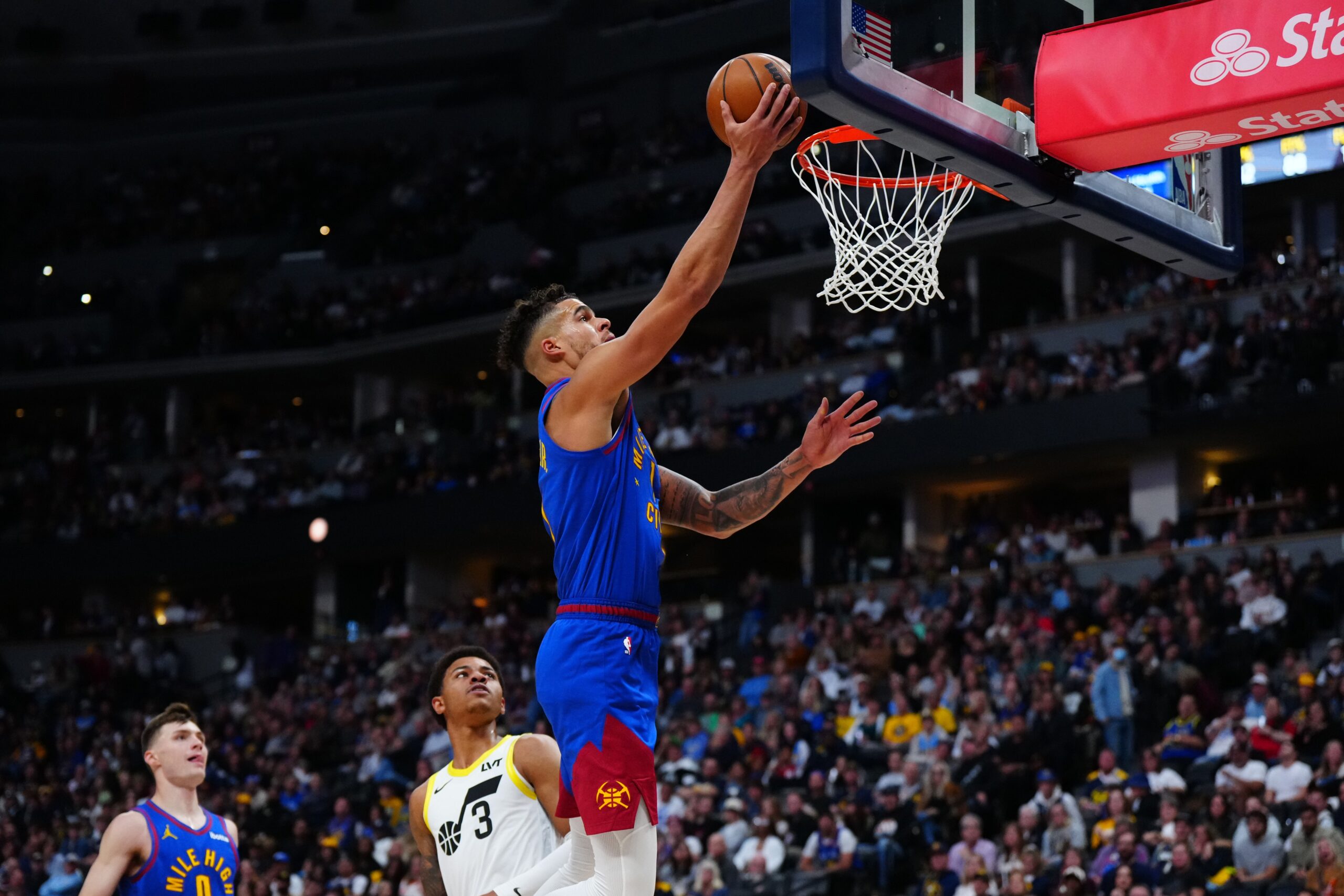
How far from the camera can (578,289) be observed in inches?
1198

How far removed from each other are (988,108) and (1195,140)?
840mm

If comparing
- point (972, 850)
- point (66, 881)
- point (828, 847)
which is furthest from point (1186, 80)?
point (66, 881)

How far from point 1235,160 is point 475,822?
4.41 metres

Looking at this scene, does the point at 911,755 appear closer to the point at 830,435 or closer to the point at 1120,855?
the point at 1120,855

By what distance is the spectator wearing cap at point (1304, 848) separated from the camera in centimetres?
1237

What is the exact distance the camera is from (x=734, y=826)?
637 inches

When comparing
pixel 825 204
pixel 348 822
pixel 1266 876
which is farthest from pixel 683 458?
pixel 825 204

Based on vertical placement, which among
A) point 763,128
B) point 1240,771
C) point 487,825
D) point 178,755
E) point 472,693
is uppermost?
point 763,128

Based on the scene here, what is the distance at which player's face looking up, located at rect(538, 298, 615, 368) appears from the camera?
5.18 metres

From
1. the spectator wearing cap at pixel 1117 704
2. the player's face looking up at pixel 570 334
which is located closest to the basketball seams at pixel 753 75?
the player's face looking up at pixel 570 334

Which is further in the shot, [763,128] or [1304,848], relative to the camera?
[1304,848]

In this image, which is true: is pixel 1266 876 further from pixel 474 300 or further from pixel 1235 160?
pixel 474 300

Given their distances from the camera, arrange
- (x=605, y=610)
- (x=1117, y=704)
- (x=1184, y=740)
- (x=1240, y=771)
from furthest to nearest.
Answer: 1. (x=1117, y=704)
2. (x=1184, y=740)
3. (x=1240, y=771)
4. (x=605, y=610)

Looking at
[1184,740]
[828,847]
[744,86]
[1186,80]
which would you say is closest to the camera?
[744,86]
